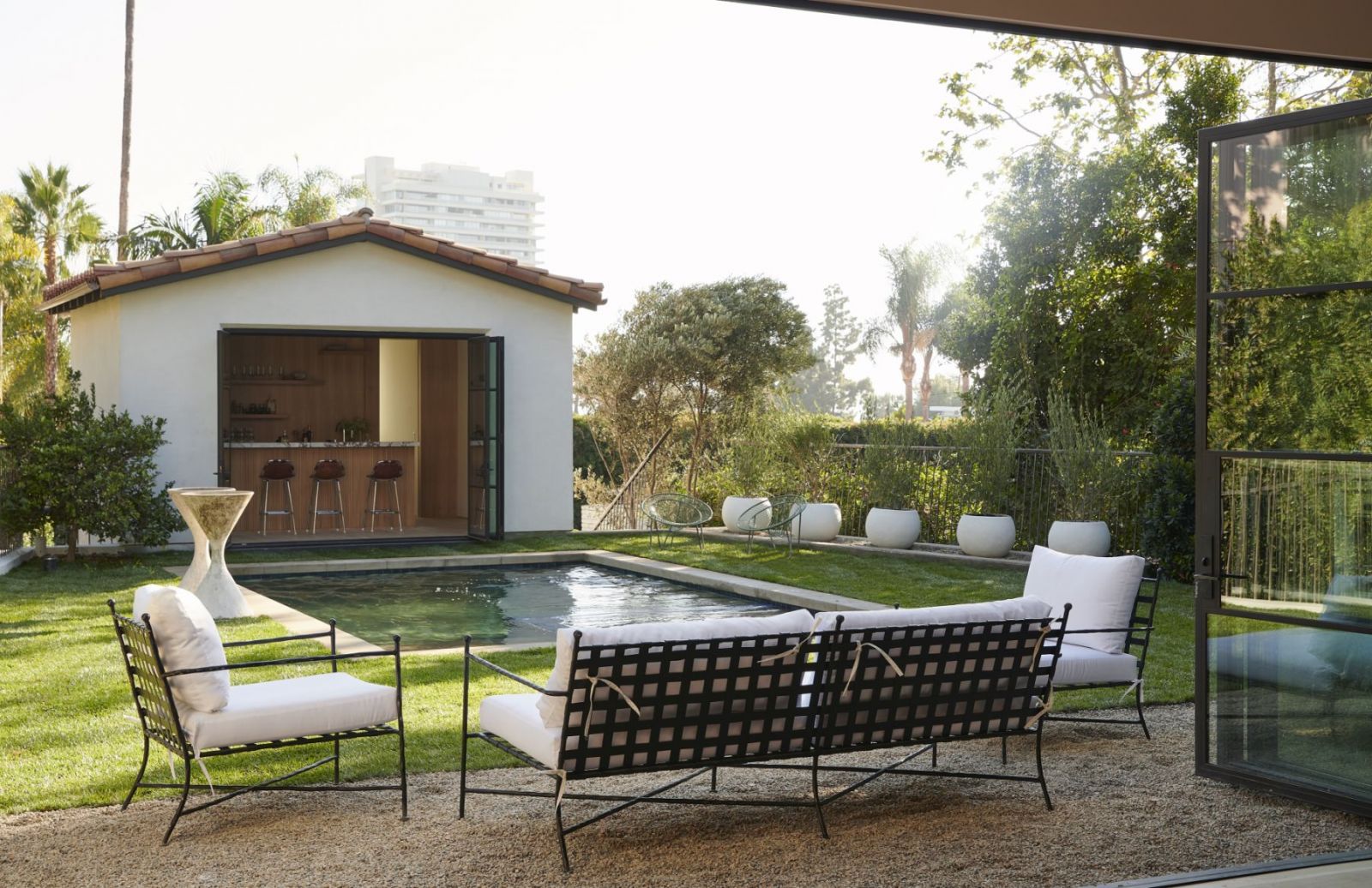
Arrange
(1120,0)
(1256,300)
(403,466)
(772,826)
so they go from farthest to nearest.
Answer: (403,466), (1256,300), (772,826), (1120,0)

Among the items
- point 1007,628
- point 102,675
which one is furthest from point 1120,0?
point 102,675

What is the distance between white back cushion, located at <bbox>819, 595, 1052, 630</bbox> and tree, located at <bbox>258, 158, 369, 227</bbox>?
939 inches

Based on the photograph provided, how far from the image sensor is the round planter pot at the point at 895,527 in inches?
531

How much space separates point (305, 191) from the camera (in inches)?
1049

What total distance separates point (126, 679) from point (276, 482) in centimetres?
889

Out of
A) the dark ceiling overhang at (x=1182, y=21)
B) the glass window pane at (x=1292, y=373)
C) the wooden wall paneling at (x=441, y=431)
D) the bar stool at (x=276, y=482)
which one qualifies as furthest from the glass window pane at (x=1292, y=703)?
the wooden wall paneling at (x=441, y=431)

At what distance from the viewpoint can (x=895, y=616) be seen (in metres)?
4.29

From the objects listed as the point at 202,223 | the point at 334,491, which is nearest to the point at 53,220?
the point at 202,223

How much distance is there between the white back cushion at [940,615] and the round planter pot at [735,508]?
32.6 feet

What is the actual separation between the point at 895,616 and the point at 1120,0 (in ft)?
6.98

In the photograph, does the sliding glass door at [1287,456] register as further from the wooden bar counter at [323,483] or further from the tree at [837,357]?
the tree at [837,357]

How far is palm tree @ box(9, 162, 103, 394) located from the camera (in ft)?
85.0

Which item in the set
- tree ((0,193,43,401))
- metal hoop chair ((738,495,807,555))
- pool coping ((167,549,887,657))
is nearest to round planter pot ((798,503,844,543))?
metal hoop chair ((738,495,807,555))

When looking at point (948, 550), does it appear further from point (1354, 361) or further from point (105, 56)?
point (105, 56)
